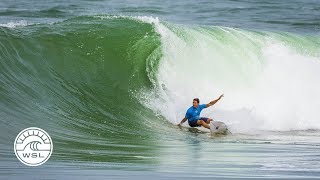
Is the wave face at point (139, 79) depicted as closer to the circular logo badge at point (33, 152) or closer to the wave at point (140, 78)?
the wave at point (140, 78)

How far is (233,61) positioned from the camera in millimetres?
16609

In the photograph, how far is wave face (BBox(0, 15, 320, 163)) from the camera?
12.7 m

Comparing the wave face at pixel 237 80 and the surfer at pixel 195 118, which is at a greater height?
the wave face at pixel 237 80

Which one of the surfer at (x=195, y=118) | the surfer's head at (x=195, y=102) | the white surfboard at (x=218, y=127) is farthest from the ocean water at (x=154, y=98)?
the surfer's head at (x=195, y=102)

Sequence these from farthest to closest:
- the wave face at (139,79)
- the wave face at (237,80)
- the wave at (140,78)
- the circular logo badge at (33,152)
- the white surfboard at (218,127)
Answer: the wave face at (237,80) < the wave at (140,78) < the wave face at (139,79) < the white surfboard at (218,127) < the circular logo badge at (33,152)

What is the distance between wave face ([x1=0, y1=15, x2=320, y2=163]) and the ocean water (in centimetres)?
2

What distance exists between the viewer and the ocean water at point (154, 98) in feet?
29.1

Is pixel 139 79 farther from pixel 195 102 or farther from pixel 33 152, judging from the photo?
pixel 33 152

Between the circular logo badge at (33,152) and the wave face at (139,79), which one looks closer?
the circular logo badge at (33,152)

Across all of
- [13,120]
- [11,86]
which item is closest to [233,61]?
[11,86]

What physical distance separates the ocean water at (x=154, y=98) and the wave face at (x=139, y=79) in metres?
0.02

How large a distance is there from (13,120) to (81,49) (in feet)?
14.5

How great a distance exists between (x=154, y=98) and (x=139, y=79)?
2.81 ft

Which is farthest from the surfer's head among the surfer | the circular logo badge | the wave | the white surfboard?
the circular logo badge
